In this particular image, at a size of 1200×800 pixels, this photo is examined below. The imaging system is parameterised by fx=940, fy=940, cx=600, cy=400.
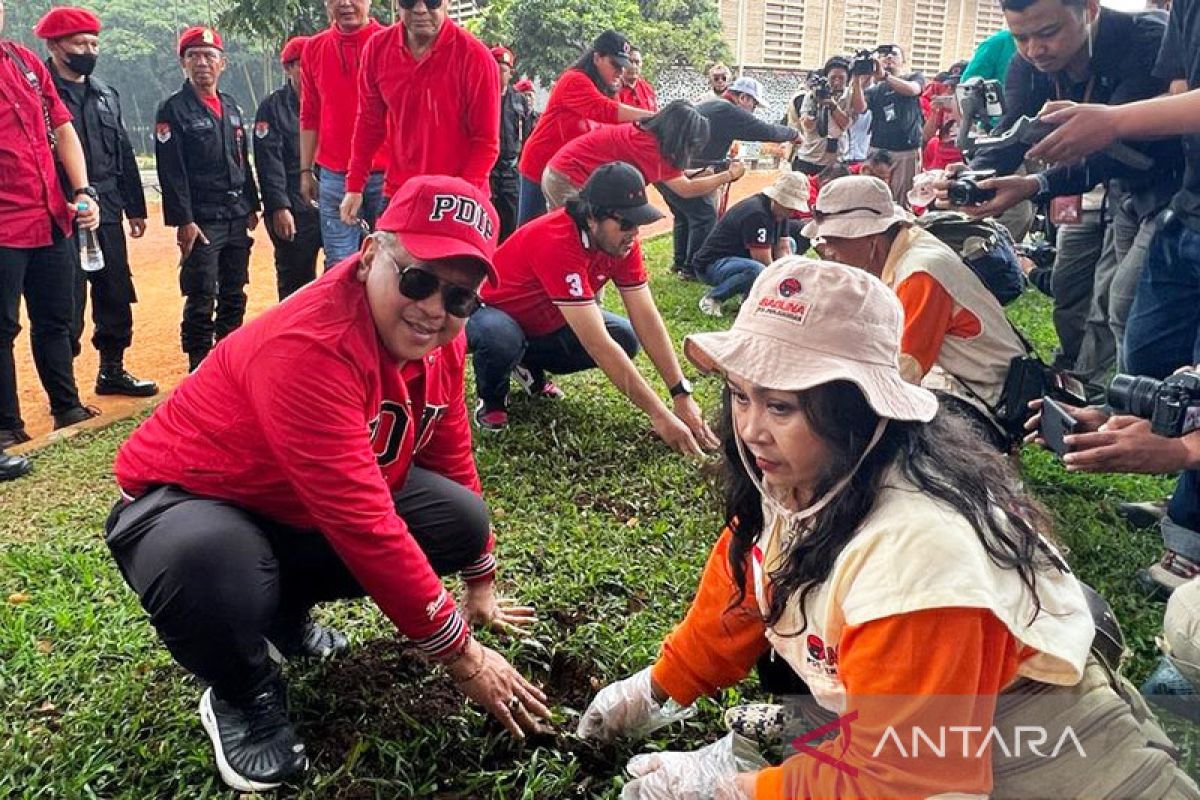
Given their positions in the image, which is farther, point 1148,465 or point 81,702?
point 81,702

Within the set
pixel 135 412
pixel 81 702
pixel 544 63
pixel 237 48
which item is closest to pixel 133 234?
pixel 135 412

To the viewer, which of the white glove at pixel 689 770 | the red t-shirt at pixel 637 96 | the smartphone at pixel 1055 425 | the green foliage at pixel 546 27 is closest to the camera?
the white glove at pixel 689 770

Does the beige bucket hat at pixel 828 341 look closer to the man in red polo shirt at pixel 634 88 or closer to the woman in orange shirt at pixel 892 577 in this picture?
the woman in orange shirt at pixel 892 577

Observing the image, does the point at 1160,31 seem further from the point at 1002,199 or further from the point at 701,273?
the point at 701,273

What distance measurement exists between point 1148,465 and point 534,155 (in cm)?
462

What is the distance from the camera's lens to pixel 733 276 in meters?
6.52

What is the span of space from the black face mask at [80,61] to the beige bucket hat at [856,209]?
12.9 ft

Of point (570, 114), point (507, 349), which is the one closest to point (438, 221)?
point (507, 349)

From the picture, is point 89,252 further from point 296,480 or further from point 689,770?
point 689,770

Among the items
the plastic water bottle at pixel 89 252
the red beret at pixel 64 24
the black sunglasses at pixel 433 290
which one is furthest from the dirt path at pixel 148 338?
the black sunglasses at pixel 433 290

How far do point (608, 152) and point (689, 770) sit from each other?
412cm

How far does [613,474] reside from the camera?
149 inches

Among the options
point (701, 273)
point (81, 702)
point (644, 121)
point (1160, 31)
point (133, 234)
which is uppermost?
point (1160, 31)

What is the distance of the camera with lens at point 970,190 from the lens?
10.7ft
